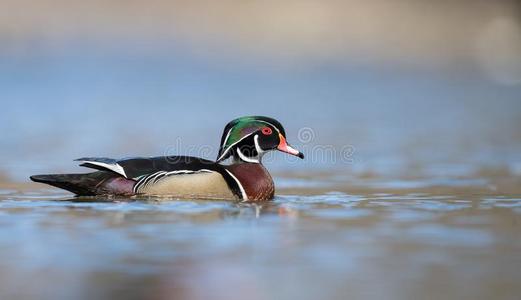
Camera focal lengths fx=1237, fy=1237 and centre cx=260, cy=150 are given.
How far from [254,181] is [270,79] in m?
13.7

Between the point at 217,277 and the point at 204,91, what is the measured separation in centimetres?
1553

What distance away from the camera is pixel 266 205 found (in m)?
9.96

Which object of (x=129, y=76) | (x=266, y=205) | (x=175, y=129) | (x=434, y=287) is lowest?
(x=434, y=287)

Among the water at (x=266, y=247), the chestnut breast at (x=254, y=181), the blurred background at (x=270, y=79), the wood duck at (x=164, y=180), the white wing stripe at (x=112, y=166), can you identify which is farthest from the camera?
the blurred background at (x=270, y=79)

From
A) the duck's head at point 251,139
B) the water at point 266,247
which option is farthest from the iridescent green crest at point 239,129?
the water at point 266,247

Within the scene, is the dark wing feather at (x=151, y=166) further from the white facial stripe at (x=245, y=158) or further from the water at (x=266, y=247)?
the white facial stripe at (x=245, y=158)

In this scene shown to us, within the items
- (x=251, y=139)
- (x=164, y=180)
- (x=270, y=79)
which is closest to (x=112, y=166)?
(x=164, y=180)

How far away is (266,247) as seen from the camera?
764cm

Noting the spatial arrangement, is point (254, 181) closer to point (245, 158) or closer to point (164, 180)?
point (245, 158)

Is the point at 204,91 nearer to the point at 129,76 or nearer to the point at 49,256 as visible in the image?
the point at 129,76

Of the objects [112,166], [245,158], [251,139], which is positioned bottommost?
[112,166]

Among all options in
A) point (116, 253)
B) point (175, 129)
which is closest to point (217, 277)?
point (116, 253)

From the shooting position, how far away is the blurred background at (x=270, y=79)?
51.1 ft

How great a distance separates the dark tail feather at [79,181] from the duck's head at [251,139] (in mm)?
1101
